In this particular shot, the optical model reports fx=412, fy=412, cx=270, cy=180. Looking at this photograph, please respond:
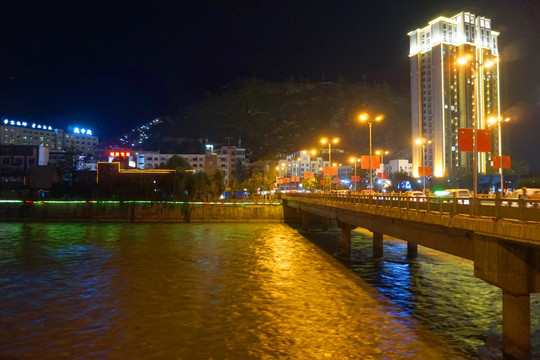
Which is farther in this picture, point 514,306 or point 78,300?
point 78,300

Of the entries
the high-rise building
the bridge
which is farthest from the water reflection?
the high-rise building

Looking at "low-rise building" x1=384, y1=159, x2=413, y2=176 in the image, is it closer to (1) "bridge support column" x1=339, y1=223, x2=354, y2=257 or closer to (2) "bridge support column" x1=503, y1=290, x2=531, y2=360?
(1) "bridge support column" x1=339, y1=223, x2=354, y2=257

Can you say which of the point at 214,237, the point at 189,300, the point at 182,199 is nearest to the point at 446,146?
the point at 182,199

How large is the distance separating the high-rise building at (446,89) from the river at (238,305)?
378 feet

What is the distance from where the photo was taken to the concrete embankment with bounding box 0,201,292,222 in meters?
72.0

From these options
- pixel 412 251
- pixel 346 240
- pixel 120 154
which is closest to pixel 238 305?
pixel 346 240

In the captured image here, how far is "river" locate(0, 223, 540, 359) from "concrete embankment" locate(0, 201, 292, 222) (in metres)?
33.1

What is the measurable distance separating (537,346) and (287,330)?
9295mm

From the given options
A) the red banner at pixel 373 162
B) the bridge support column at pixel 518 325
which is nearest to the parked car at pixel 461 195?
the bridge support column at pixel 518 325

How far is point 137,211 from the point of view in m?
73.5

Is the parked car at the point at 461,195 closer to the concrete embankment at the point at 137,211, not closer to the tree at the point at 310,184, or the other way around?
the concrete embankment at the point at 137,211

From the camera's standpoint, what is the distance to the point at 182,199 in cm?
7888

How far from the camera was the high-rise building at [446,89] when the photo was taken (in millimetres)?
140250

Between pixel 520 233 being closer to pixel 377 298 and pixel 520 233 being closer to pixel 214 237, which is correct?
pixel 377 298
